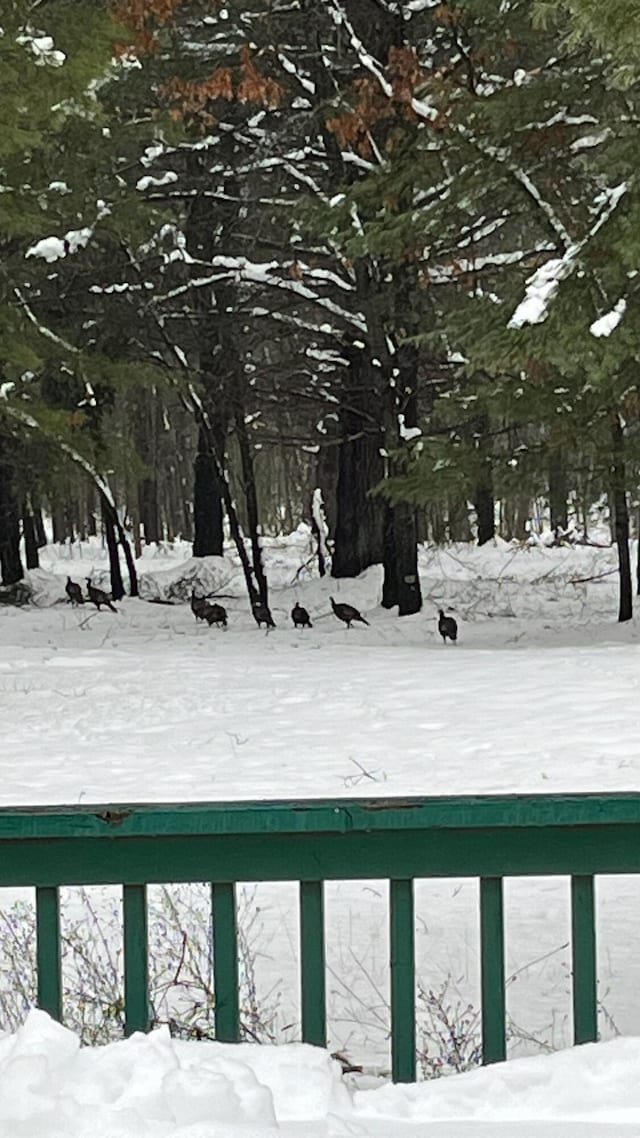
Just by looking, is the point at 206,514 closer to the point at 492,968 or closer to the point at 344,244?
the point at 344,244

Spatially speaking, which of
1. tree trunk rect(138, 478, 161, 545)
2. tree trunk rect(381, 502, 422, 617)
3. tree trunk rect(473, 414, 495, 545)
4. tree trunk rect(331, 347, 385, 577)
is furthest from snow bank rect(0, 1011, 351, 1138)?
tree trunk rect(138, 478, 161, 545)

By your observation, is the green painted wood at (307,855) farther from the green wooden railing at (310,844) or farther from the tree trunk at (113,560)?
the tree trunk at (113,560)

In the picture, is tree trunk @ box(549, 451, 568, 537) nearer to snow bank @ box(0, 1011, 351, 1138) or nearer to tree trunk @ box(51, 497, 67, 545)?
snow bank @ box(0, 1011, 351, 1138)

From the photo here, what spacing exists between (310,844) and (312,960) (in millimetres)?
356

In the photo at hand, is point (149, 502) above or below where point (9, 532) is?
above

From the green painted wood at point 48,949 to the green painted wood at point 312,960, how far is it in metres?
0.65

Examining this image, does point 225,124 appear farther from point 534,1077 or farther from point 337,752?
point 534,1077

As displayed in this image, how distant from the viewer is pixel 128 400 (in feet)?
120

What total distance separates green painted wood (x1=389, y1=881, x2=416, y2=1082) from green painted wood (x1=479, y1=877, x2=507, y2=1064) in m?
0.19

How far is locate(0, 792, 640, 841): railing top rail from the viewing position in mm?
3398

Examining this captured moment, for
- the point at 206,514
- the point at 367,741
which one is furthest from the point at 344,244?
the point at 206,514

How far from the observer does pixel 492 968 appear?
3553 millimetres

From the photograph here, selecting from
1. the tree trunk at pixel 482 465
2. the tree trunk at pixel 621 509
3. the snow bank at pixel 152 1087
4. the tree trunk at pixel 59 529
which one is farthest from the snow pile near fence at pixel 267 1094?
the tree trunk at pixel 59 529

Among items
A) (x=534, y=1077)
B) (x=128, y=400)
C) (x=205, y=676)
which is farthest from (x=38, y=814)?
(x=128, y=400)
